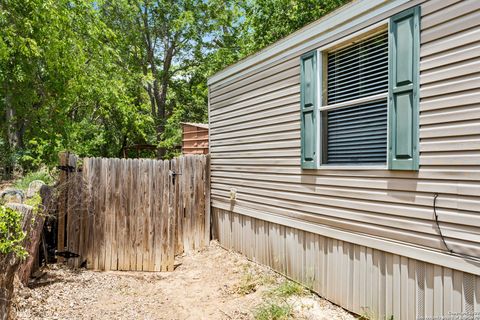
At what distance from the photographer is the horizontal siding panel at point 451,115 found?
2.65m

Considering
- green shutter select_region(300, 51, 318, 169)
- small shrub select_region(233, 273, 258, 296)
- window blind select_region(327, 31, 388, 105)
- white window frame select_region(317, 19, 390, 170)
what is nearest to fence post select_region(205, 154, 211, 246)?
small shrub select_region(233, 273, 258, 296)

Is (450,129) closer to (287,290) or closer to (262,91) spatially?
(287,290)

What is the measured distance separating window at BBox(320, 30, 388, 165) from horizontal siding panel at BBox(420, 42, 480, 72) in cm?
45

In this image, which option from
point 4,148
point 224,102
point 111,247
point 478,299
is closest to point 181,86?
point 4,148

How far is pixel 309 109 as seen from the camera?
13.9 ft

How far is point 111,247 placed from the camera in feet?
17.6

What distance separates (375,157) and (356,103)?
2.12ft

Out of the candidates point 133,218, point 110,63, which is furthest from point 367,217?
point 110,63

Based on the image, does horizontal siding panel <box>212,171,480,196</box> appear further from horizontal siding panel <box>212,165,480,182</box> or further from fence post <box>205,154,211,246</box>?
fence post <box>205,154,211,246</box>

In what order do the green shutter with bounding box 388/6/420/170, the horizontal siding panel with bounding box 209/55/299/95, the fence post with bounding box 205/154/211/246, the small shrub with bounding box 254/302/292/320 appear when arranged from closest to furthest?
the green shutter with bounding box 388/6/420/170 < the small shrub with bounding box 254/302/292/320 < the horizontal siding panel with bounding box 209/55/299/95 < the fence post with bounding box 205/154/211/246

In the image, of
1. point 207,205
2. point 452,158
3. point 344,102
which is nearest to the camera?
point 452,158

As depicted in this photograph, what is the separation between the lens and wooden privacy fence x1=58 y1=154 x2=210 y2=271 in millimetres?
5188

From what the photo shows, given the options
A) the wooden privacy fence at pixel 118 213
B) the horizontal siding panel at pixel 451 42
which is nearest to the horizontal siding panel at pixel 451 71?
the horizontal siding panel at pixel 451 42

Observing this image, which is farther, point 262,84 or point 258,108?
point 258,108
